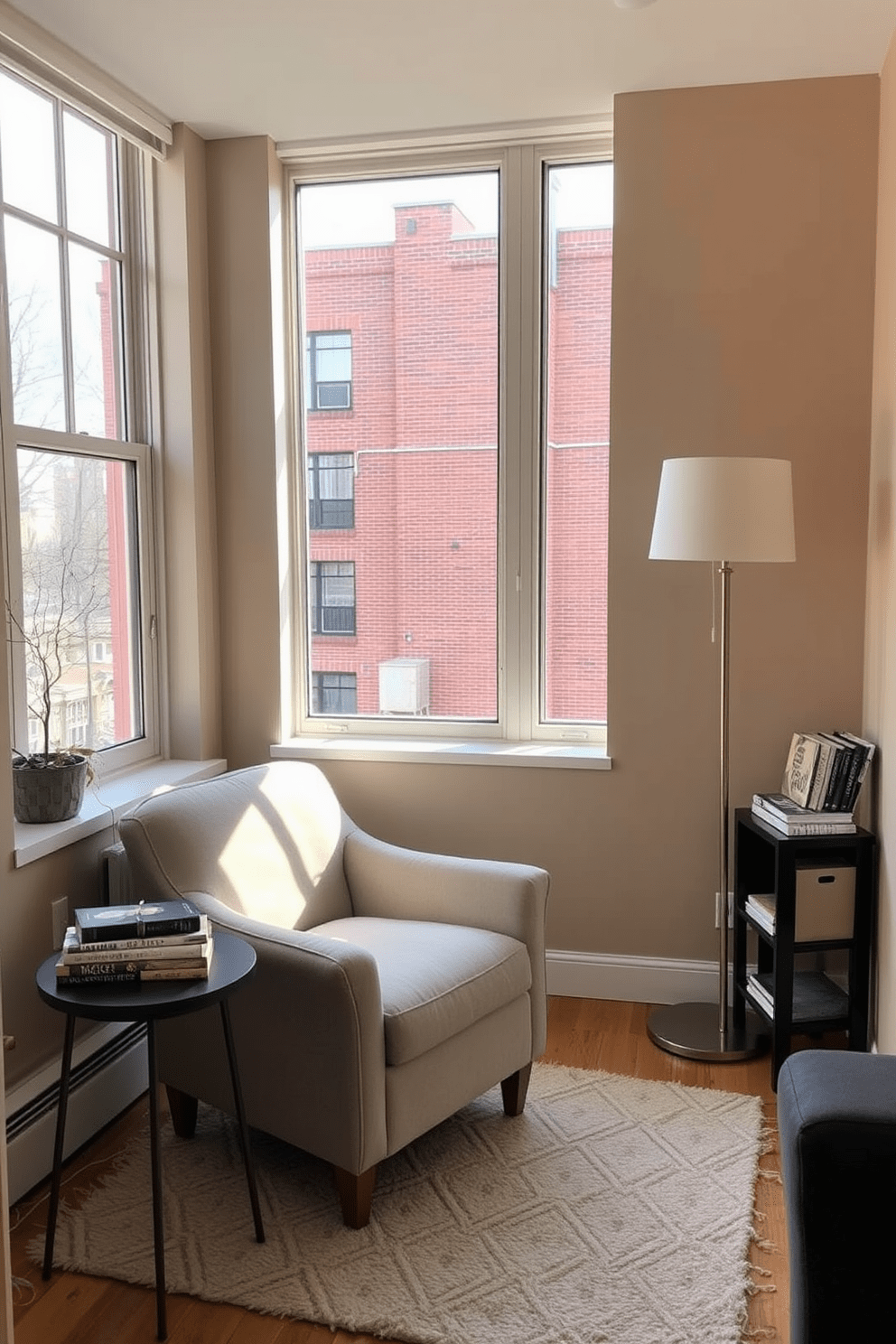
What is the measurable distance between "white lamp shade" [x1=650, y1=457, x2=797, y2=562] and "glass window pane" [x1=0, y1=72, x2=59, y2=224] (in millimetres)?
1765

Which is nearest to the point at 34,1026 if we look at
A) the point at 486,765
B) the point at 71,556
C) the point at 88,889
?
the point at 88,889

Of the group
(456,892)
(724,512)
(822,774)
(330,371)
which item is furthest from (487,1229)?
(330,371)

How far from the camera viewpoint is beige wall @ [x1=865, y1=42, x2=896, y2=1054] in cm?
283

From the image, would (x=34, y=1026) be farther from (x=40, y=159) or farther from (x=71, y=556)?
(x=40, y=159)

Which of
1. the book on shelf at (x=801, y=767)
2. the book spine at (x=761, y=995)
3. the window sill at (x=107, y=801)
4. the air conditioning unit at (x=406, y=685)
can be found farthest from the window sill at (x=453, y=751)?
the book spine at (x=761, y=995)

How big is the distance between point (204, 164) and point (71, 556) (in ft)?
4.59

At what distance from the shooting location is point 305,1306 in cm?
210

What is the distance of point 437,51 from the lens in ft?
9.47

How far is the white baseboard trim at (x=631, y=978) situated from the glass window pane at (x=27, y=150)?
2.55 m

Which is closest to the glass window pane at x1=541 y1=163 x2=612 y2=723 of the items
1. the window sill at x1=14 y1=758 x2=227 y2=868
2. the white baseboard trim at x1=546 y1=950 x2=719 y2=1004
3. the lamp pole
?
the lamp pole

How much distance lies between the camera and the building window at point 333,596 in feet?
12.3

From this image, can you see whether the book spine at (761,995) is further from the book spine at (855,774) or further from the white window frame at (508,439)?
the white window frame at (508,439)

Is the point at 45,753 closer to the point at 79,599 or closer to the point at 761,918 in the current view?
the point at 79,599

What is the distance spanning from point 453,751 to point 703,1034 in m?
1.09
